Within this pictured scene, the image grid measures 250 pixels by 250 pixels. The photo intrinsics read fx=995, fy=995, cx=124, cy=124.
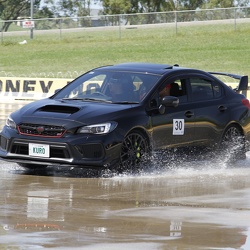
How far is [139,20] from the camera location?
5919 cm

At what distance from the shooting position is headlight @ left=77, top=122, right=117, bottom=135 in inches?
508

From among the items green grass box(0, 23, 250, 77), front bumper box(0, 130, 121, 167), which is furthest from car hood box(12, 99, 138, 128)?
green grass box(0, 23, 250, 77)

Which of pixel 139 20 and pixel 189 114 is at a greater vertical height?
pixel 189 114

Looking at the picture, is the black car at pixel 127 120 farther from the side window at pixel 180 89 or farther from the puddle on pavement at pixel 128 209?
the puddle on pavement at pixel 128 209

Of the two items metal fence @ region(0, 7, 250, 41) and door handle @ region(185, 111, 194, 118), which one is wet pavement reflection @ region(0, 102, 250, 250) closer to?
door handle @ region(185, 111, 194, 118)

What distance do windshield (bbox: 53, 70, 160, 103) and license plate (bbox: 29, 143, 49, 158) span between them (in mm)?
1310

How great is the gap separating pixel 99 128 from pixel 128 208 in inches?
99.7

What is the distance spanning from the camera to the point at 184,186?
41.4ft

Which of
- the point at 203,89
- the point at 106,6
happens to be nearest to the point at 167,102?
the point at 203,89

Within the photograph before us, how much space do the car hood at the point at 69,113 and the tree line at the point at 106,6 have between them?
216 feet

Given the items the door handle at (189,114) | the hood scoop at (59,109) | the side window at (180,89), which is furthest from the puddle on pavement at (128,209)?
the side window at (180,89)

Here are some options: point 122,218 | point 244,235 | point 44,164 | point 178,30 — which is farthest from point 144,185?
point 178,30

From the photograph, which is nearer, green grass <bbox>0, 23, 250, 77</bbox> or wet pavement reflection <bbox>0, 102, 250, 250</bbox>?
wet pavement reflection <bbox>0, 102, 250, 250</bbox>

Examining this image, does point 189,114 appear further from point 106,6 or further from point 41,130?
point 106,6
